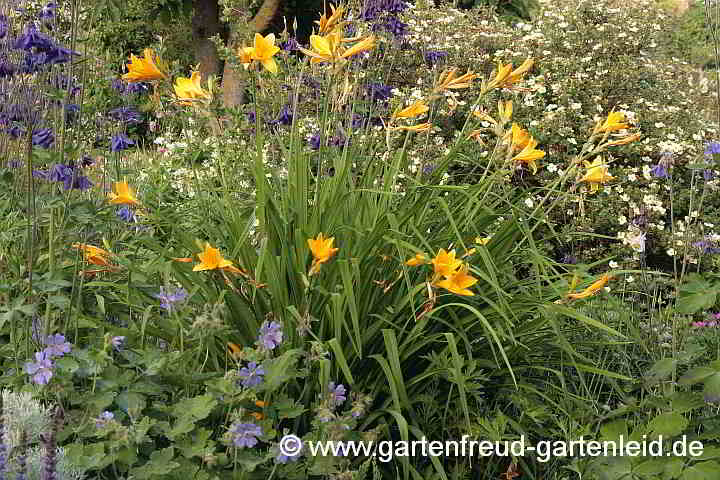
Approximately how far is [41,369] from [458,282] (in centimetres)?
112

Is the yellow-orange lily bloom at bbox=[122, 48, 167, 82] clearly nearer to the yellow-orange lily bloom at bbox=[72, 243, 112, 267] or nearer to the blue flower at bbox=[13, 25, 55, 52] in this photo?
the blue flower at bbox=[13, 25, 55, 52]

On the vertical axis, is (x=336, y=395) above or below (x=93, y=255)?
below

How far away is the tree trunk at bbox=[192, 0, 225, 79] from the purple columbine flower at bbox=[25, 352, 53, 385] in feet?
28.2

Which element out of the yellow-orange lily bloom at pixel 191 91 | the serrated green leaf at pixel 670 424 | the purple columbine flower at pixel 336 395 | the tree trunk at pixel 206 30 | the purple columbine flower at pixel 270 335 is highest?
the yellow-orange lily bloom at pixel 191 91

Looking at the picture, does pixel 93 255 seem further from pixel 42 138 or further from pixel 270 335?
pixel 270 335

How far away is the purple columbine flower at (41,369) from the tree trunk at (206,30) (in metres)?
8.60

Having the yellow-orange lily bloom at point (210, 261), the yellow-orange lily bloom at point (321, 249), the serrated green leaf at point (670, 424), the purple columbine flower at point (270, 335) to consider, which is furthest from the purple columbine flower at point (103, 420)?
the serrated green leaf at point (670, 424)

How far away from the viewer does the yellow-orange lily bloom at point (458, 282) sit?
7.25 ft

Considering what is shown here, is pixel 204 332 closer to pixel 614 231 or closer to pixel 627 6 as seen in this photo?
pixel 614 231

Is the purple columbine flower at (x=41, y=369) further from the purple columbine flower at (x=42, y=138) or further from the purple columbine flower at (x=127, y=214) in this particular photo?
the purple columbine flower at (x=127, y=214)

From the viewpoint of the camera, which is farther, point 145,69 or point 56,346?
point 145,69

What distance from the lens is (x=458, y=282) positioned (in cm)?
226

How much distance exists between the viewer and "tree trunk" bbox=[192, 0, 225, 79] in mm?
10102

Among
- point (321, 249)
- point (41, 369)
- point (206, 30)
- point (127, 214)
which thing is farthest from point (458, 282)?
point (206, 30)
